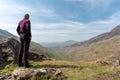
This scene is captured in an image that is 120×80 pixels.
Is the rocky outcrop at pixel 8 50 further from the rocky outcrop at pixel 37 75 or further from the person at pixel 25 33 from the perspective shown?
the rocky outcrop at pixel 37 75

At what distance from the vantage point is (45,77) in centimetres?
1415

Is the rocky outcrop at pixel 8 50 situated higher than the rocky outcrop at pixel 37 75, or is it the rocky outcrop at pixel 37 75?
the rocky outcrop at pixel 8 50

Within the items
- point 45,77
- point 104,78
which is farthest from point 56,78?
point 104,78

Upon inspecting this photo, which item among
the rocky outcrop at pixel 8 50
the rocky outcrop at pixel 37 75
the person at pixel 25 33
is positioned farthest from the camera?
the rocky outcrop at pixel 8 50

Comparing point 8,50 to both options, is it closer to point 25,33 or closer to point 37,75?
point 25,33

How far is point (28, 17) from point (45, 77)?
5635mm

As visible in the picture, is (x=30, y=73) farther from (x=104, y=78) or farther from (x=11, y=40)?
(x=11, y=40)

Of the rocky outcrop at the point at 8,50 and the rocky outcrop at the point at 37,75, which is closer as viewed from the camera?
the rocky outcrop at the point at 37,75

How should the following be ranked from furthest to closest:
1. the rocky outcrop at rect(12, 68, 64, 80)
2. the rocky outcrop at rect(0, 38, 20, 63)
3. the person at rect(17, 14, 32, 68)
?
the rocky outcrop at rect(0, 38, 20, 63) → the person at rect(17, 14, 32, 68) → the rocky outcrop at rect(12, 68, 64, 80)

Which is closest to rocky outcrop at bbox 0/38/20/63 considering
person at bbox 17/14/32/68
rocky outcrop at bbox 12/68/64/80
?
person at bbox 17/14/32/68

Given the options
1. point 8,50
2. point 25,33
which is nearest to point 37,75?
point 25,33

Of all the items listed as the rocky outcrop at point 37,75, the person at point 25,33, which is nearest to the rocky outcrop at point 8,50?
the person at point 25,33

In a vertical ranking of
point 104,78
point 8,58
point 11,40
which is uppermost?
point 11,40

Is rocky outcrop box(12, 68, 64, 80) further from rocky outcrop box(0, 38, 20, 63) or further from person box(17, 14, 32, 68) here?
rocky outcrop box(0, 38, 20, 63)
